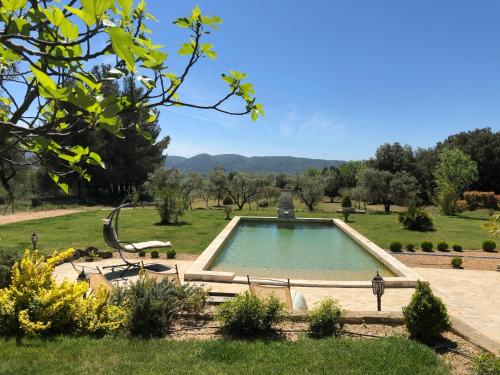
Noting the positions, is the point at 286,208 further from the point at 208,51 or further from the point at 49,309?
the point at 208,51

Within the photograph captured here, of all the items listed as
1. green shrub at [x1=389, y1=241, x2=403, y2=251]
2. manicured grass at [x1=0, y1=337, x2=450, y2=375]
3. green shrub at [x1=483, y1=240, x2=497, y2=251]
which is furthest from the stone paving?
green shrub at [x1=483, y1=240, x2=497, y2=251]

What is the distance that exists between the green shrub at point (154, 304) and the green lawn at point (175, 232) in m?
6.52

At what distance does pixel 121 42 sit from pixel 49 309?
5.43m

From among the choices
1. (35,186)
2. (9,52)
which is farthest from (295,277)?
(35,186)

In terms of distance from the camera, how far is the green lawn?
14290mm

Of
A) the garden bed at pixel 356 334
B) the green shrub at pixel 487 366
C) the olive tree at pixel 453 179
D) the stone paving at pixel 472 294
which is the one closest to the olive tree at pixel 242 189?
the olive tree at pixel 453 179

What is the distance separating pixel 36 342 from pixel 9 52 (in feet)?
14.6

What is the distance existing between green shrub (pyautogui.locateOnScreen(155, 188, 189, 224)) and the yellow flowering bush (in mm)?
13567

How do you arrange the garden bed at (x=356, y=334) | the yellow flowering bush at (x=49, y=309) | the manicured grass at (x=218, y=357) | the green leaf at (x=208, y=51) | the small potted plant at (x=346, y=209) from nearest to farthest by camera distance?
the green leaf at (x=208, y=51)
the manicured grass at (x=218, y=357)
the garden bed at (x=356, y=334)
the yellow flowering bush at (x=49, y=309)
the small potted plant at (x=346, y=209)

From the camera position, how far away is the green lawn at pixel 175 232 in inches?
563

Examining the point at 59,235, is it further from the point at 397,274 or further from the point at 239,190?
the point at 239,190

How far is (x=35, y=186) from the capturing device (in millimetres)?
39750

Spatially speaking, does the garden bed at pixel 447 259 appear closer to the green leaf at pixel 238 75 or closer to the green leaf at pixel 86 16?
the green leaf at pixel 238 75

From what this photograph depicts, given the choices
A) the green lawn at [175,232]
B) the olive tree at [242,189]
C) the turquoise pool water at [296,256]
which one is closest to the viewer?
the turquoise pool water at [296,256]
